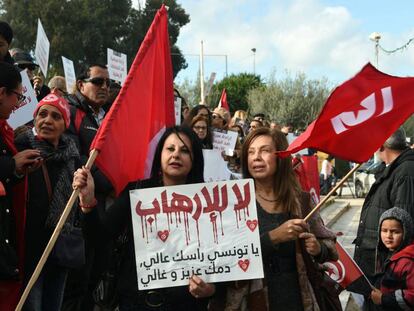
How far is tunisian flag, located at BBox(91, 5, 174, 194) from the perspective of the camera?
3525 mm

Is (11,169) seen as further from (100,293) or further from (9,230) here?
(100,293)

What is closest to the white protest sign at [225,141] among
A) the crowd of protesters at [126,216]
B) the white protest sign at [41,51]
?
the white protest sign at [41,51]

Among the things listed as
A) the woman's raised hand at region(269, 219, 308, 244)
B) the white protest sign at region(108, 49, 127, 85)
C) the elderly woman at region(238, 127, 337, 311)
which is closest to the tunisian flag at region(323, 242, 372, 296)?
the elderly woman at region(238, 127, 337, 311)

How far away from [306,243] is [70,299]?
7.66 ft

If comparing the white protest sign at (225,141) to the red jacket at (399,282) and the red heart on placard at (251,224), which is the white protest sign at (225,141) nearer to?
the red jacket at (399,282)

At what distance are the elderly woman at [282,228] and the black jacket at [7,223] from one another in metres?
1.35

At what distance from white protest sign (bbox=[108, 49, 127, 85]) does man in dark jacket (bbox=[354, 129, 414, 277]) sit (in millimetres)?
4861

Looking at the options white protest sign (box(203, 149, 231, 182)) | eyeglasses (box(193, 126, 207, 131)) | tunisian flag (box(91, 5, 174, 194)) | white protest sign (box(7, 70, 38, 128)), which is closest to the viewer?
tunisian flag (box(91, 5, 174, 194))

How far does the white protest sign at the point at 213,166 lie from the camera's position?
6035 millimetres

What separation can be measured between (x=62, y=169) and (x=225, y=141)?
3461 millimetres

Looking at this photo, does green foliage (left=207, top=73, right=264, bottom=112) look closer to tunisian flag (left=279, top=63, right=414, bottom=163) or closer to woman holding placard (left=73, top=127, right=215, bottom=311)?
tunisian flag (left=279, top=63, right=414, bottom=163)

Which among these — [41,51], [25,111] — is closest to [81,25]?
[41,51]

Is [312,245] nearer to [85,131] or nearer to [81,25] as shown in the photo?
[85,131]

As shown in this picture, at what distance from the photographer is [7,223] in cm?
350
